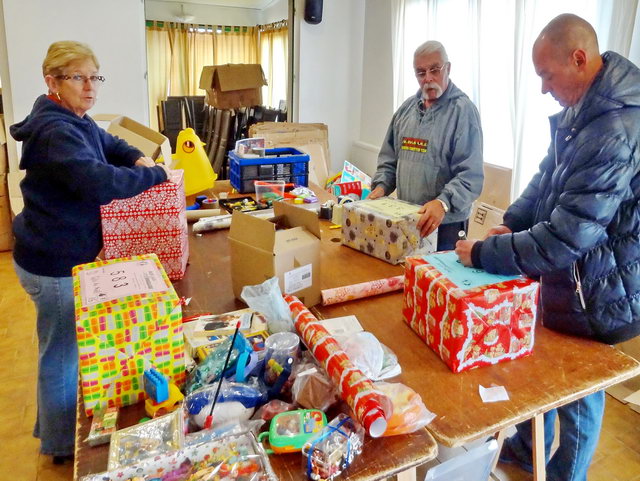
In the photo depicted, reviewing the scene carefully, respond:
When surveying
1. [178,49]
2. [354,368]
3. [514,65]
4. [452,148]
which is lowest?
[354,368]

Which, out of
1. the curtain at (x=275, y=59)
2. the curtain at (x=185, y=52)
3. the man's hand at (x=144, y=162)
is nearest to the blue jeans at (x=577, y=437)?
the man's hand at (x=144, y=162)

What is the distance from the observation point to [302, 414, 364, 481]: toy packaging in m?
0.94

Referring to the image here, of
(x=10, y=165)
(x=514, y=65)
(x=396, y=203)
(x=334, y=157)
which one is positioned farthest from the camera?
(x=334, y=157)

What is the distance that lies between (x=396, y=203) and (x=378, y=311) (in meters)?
0.61

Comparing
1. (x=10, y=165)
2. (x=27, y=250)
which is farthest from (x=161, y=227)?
(x=10, y=165)

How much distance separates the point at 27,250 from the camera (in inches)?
65.9

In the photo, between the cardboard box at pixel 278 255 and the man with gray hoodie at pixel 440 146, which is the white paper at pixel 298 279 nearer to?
the cardboard box at pixel 278 255

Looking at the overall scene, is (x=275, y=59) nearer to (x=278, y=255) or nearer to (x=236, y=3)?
(x=236, y=3)

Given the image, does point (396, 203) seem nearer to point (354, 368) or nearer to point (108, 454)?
point (354, 368)

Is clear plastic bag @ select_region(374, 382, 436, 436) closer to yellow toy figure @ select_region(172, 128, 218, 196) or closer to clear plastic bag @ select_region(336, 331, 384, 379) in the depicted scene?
clear plastic bag @ select_region(336, 331, 384, 379)

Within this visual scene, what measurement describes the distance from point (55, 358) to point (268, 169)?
1483mm

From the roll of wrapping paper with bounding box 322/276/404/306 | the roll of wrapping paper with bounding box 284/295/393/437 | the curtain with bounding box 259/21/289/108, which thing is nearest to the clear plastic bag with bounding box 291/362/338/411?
the roll of wrapping paper with bounding box 284/295/393/437

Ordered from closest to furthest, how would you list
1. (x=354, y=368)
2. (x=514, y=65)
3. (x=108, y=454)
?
1. (x=108, y=454)
2. (x=354, y=368)
3. (x=514, y=65)

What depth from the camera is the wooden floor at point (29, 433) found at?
2.02 meters
